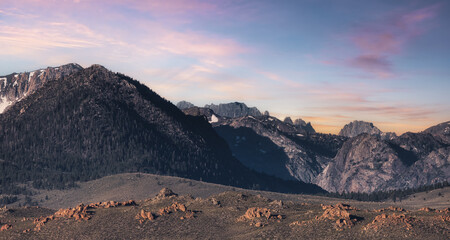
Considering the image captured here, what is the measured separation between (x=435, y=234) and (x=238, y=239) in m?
61.7

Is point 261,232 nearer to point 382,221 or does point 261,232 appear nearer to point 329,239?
point 329,239

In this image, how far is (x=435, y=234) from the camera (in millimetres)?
166750

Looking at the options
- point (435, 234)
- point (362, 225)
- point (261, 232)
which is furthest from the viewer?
point (261, 232)

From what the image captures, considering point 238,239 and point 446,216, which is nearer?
point 446,216

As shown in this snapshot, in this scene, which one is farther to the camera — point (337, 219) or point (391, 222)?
point (337, 219)

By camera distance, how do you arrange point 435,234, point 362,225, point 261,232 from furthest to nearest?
point 261,232 → point 362,225 → point 435,234

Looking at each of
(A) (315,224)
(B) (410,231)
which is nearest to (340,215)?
(A) (315,224)

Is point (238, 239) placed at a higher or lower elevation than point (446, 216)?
lower

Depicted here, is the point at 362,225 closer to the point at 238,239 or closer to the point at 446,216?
the point at 446,216

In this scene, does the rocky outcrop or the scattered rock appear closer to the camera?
the scattered rock

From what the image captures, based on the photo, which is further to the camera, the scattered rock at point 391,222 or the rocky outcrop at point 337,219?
the rocky outcrop at point 337,219

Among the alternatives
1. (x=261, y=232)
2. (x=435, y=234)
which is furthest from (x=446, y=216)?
(x=261, y=232)

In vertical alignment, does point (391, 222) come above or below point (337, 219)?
above

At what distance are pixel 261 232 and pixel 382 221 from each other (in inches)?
1559
